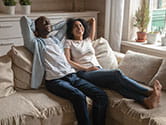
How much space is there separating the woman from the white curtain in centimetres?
67

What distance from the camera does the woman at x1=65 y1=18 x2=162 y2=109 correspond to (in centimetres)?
222

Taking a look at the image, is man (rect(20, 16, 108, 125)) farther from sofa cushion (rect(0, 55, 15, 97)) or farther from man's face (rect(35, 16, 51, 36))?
sofa cushion (rect(0, 55, 15, 97))

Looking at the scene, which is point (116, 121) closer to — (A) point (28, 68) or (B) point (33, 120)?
(B) point (33, 120)

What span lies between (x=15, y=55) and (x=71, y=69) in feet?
1.74

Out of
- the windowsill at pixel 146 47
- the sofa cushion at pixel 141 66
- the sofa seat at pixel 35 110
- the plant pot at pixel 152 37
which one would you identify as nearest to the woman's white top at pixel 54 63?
the sofa seat at pixel 35 110

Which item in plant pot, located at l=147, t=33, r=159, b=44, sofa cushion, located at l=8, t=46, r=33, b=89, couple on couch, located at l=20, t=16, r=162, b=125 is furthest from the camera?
plant pot, located at l=147, t=33, r=159, b=44

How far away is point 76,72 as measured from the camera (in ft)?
8.52

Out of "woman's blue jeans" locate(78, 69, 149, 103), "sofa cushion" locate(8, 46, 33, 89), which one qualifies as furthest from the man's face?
"woman's blue jeans" locate(78, 69, 149, 103)

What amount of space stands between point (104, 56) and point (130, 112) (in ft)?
3.19

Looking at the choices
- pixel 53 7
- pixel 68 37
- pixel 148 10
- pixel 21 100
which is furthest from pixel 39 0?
pixel 21 100

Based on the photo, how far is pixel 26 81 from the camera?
243 centimetres

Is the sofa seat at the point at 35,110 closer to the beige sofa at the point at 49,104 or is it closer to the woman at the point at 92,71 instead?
the beige sofa at the point at 49,104

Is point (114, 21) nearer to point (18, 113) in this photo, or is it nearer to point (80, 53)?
point (80, 53)

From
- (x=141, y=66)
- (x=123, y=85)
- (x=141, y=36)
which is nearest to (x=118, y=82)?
(x=123, y=85)
